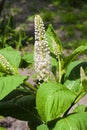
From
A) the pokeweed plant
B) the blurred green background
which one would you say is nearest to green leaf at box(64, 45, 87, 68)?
the pokeweed plant

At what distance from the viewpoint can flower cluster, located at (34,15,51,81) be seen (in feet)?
6.61

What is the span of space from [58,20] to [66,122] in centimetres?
486

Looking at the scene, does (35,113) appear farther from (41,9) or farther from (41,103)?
(41,9)

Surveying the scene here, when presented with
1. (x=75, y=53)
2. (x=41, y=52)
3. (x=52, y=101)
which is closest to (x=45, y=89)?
(x=52, y=101)

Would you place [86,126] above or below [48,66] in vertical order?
Answer: below

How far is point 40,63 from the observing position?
2045 millimetres

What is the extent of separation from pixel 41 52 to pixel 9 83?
0.81ft

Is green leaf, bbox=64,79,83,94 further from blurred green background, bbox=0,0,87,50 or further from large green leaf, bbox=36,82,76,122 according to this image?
blurred green background, bbox=0,0,87,50

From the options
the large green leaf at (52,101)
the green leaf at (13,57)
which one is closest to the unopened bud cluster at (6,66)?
the green leaf at (13,57)

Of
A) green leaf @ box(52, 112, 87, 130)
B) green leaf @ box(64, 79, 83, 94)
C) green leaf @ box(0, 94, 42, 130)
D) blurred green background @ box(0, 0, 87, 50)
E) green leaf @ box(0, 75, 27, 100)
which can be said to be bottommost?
blurred green background @ box(0, 0, 87, 50)

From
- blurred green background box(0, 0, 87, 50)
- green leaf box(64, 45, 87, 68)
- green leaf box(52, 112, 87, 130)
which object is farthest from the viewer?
blurred green background box(0, 0, 87, 50)

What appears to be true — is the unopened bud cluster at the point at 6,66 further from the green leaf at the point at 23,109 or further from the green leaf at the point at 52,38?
the green leaf at the point at 52,38

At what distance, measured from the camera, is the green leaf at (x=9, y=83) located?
193 cm

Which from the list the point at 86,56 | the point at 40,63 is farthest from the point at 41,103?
the point at 86,56
